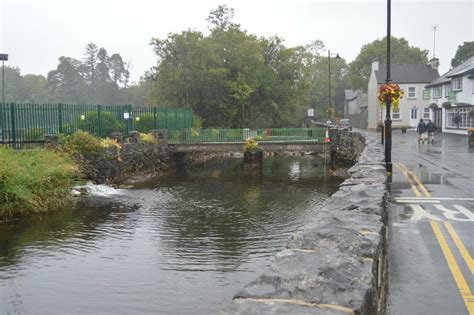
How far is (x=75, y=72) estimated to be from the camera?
104938mm

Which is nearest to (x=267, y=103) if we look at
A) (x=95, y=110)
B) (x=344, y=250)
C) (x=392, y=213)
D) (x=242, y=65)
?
(x=242, y=65)

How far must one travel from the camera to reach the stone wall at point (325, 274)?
136 inches

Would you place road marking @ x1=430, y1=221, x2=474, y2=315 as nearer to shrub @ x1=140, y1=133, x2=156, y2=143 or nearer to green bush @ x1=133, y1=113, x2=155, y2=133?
shrub @ x1=140, y1=133, x2=156, y2=143

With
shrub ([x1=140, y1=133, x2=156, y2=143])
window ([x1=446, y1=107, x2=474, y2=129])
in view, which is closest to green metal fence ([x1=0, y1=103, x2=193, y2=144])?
shrub ([x1=140, y1=133, x2=156, y2=143])

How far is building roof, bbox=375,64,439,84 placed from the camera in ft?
204

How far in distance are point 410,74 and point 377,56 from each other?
55.6 ft

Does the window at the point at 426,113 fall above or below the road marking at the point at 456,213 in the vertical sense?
above

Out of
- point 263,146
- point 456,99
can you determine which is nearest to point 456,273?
point 263,146

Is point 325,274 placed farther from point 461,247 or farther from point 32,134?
point 32,134

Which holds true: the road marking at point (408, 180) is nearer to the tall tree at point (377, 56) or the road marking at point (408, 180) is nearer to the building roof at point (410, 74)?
the building roof at point (410, 74)

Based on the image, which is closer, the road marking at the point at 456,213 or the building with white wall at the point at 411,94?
the road marking at the point at 456,213

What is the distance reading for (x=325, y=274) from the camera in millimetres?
4051

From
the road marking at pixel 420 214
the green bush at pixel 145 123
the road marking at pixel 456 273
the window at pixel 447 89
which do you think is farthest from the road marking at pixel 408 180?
the window at pixel 447 89

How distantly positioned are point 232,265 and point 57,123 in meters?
16.5
